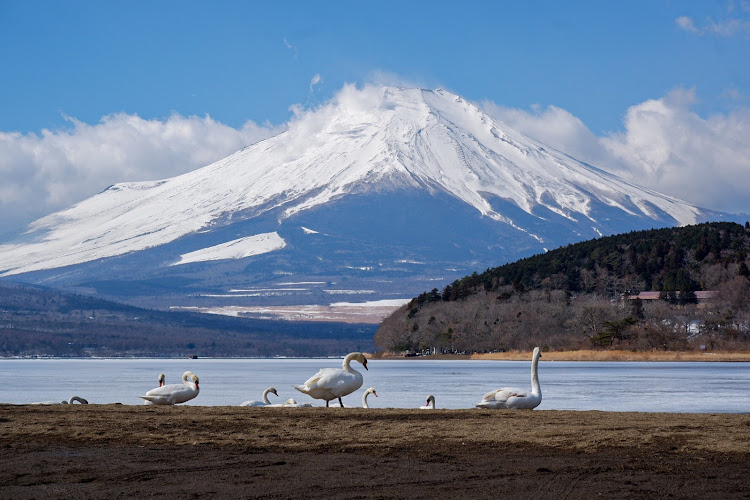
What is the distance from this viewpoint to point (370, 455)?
13.5m

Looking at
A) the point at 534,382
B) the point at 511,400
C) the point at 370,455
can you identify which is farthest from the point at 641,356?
the point at 370,455

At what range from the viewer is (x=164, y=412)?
1905 cm

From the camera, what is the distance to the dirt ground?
11156 mm

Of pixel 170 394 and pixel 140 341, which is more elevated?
pixel 140 341

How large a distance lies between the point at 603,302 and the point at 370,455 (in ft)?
304

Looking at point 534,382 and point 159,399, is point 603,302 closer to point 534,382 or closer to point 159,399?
point 534,382

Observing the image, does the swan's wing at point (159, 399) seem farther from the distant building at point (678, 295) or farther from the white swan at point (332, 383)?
the distant building at point (678, 295)

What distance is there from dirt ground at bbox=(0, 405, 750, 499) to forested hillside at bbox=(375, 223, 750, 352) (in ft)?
250

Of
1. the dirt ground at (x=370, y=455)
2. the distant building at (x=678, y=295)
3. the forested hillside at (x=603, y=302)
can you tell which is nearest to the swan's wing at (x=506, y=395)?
the dirt ground at (x=370, y=455)

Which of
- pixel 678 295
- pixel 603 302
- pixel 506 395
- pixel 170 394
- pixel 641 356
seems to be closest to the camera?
pixel 506 395

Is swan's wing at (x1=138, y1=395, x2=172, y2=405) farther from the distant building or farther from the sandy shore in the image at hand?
the distant building

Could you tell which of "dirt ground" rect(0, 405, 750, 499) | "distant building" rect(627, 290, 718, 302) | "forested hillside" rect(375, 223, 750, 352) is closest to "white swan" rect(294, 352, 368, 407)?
"dirt ground" rect(0, 405, 750, 499)

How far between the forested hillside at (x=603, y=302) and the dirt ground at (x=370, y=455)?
7605 cm

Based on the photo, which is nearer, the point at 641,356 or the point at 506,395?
the point at 506,395
